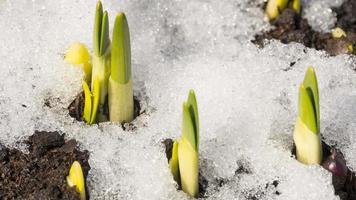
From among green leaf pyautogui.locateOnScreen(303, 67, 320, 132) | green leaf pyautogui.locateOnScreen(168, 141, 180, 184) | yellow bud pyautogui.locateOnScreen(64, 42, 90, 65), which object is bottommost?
green leaf pyautogui.locateOnScreen(168, 141, 180, 184)

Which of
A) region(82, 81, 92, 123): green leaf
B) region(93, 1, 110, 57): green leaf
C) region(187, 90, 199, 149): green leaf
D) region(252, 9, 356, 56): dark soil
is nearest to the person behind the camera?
region(187, 90, 199, 149): green leaf

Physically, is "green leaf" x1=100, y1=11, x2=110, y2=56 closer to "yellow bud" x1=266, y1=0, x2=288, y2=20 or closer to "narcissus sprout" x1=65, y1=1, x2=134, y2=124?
"narcissus sprout" x1=65, y1=1, x2=134, y2=124

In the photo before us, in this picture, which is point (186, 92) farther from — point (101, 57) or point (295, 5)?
point (295, 5)

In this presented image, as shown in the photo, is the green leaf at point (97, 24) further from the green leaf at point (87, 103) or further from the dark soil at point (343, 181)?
the dark soil at point (343, 181)

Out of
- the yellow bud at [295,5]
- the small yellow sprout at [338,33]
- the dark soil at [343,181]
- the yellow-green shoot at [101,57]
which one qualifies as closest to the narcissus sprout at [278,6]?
the yellow bud at [295,5]

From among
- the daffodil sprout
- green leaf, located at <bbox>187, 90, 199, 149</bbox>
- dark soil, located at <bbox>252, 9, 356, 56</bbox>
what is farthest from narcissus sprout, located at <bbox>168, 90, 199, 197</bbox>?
dark soil, located at <bbox>252, 9, 356, 56</bbox>

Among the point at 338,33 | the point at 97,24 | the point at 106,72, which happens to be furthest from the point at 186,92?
the point at 338,33
